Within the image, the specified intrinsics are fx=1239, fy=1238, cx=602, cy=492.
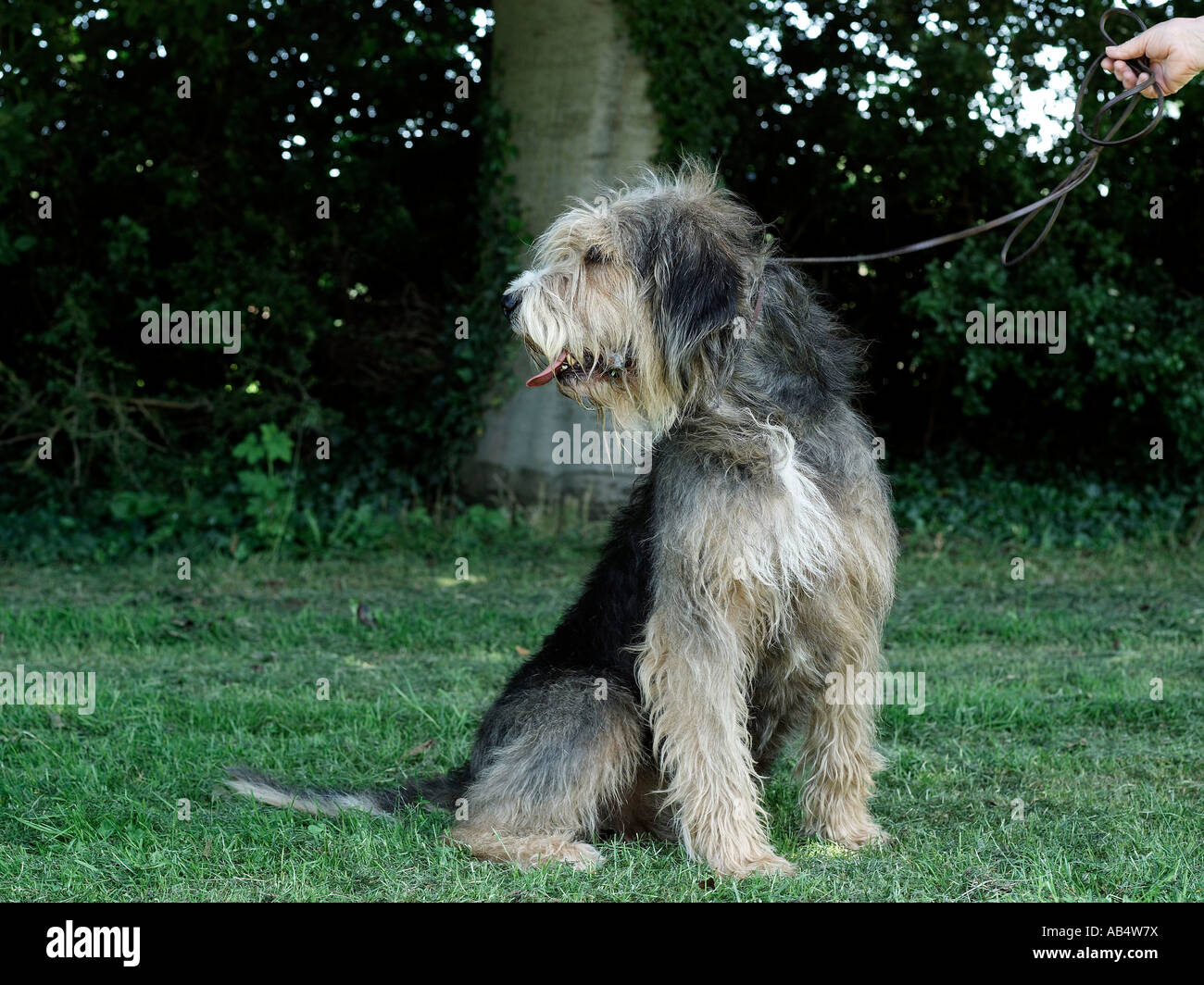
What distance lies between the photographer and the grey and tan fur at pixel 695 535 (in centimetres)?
366

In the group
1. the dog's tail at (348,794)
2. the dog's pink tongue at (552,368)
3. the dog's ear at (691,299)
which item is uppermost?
the dog's ear at (691,299)

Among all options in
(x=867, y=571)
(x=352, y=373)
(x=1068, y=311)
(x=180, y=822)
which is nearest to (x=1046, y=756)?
(x=867, y=571)

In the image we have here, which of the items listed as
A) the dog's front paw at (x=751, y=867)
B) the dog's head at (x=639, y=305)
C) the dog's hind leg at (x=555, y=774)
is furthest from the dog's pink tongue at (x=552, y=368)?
the dog's front paw at (x=751, y=867)

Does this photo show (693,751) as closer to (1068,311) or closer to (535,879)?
(535,879)

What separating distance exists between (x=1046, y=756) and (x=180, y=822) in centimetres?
329

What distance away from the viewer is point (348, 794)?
4.26 m

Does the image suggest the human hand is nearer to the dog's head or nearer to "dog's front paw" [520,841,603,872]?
the dog's head

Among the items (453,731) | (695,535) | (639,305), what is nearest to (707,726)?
(695,535)

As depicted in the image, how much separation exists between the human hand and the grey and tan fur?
4.33ft

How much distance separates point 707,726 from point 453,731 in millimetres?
1953

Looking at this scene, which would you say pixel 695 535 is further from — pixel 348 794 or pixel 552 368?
pixel 348 794

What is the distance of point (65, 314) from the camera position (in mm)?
10227

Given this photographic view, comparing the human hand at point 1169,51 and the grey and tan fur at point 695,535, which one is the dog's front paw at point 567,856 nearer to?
the grey and tan fur at point 695,535

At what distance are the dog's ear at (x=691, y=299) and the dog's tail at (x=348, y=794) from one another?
5.36 ft
